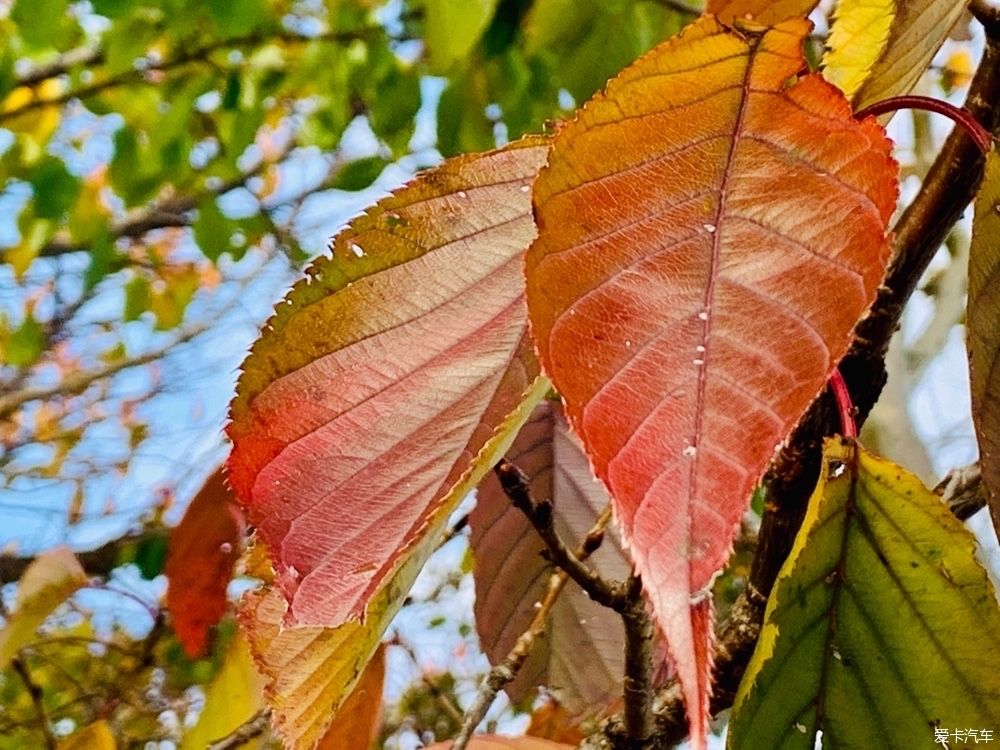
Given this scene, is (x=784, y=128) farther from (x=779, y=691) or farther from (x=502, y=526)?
(x=502, y=526)

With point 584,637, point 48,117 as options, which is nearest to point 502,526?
point 584,637

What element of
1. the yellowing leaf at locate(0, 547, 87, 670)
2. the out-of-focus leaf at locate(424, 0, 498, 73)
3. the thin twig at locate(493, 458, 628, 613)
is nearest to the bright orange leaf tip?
the thin twig at locate(493, 458, 628, 613)

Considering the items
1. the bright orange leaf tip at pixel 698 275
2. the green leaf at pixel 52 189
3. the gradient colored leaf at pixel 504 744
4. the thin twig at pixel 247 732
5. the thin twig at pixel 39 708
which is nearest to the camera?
the bright orange leaf tip at pixel 698 275

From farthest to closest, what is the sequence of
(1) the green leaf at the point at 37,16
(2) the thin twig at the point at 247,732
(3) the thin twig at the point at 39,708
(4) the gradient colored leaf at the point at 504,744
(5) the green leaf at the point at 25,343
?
1. (5) the green leaf at the point at 25,343
2. (1) the green leaf at the point at 37,16
3. (3) the thin twig at the point at 39,708
4. (2) the thin twig at the point at 247,732
5. (4) the gradient colored leaf at the point at 504,744

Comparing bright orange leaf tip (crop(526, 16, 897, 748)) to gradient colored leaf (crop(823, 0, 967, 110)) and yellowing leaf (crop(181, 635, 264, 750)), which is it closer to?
gradient colored leaf (crop(823, 0, 967, 110))

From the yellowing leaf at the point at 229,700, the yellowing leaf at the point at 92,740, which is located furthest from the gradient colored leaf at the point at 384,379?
the yellowing leaf at the point at 92,740

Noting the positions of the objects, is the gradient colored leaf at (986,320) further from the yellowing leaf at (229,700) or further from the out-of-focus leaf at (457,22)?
the out-of-focus leaf at (457,22)

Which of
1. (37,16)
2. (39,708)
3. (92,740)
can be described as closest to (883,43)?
(92,740)
